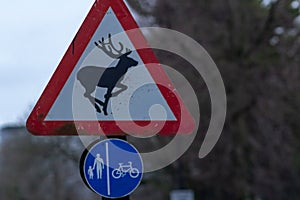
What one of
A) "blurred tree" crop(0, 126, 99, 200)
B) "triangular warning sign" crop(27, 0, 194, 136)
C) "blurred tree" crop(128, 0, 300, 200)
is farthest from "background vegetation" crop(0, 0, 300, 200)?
"triangular warning sign" crop(27, 0, 194, 136)

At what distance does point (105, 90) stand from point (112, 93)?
0.04 meters

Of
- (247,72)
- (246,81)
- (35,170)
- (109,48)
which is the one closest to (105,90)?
(109,48)

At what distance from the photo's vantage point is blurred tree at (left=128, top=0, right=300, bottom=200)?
22125mm

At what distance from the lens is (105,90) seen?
4.30 m

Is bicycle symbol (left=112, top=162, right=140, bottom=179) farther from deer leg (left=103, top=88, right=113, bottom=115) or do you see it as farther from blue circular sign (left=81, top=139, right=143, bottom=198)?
deer leg (left=103, top=88, right=113, bottom=115)

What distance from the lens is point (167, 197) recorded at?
28.5 m

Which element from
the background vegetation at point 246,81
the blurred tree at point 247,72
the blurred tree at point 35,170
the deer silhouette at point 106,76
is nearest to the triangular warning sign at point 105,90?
the deer silhouette at point 106,76

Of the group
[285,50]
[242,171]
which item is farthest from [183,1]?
[242,171]

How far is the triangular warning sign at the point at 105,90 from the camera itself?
428cm

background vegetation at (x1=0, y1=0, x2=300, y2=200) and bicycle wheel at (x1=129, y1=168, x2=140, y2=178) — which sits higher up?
bicycle wheel at (x1=129, y1=168, x2=140, y2=178)

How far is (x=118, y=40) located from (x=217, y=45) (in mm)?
18708

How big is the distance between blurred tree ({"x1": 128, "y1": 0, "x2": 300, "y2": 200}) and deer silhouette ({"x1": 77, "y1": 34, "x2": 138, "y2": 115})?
1696 centimetres

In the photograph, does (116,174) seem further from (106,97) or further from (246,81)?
(246,81)

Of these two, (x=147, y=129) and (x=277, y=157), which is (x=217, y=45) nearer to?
(x=277, y=157)
